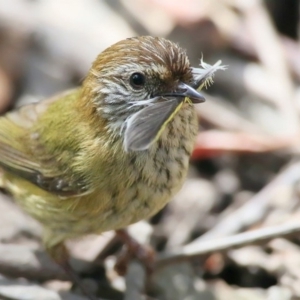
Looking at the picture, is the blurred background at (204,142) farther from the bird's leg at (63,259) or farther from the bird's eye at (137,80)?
the bird's eye at (137,80)

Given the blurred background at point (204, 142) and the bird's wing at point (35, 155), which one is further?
the blurred background at point (204, 142)

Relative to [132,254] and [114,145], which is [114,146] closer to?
[114,145]

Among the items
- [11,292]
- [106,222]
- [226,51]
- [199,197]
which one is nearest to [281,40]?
[226,51]

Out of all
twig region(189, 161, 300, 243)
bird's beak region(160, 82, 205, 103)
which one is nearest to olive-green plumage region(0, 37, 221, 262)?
bird's beak region(160, 82, 205, 103)

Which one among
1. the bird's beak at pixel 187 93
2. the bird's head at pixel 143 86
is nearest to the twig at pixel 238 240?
the bird's head at pixel 143 86

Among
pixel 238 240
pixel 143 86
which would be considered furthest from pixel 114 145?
pixel 238 240
